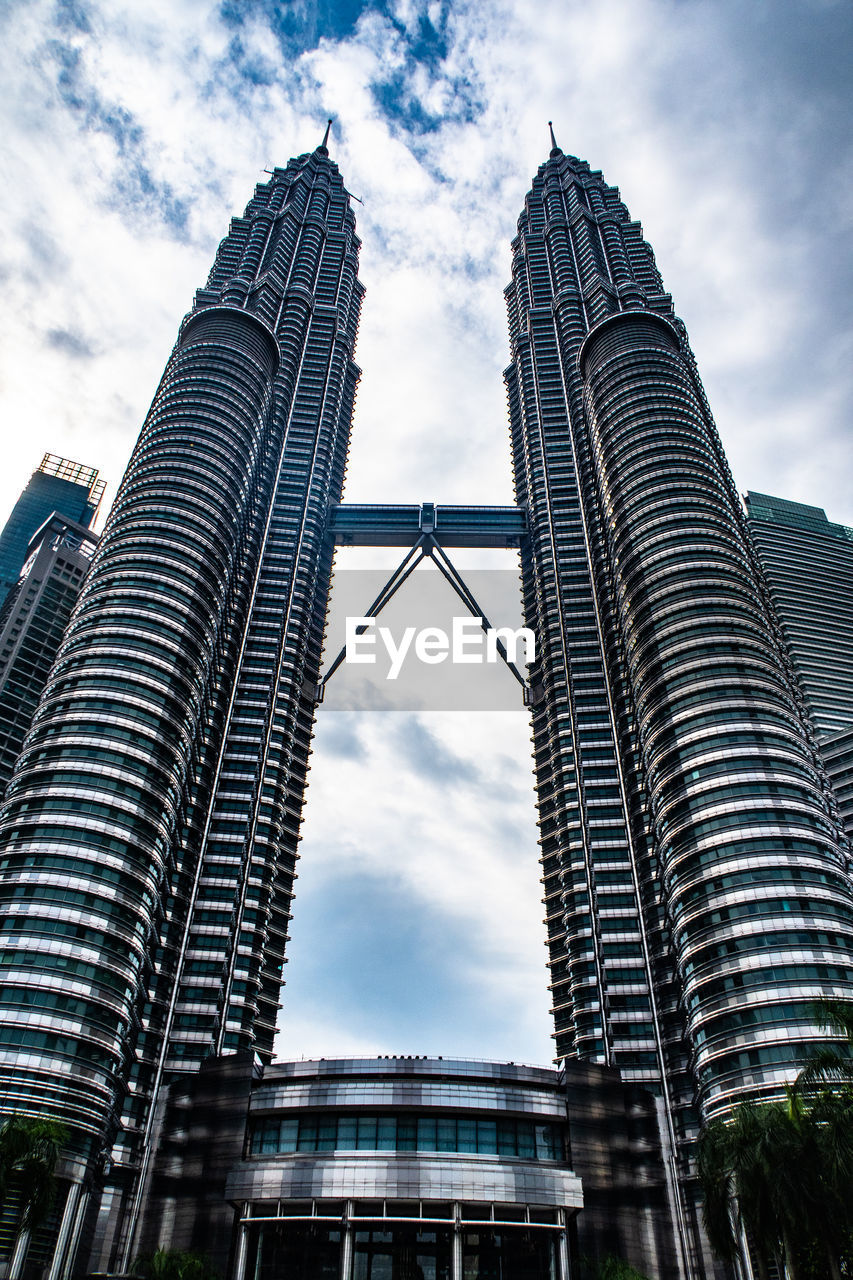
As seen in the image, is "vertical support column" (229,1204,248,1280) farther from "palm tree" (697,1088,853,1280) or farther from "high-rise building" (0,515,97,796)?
"high-rise building" (0,515,97,796)

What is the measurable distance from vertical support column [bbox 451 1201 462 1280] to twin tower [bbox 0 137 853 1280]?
2387cm

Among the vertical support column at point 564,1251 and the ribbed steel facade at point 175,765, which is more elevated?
the ribbed steel facade at point 175,765

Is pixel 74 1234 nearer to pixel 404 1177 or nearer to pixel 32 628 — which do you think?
pixel 404 1177

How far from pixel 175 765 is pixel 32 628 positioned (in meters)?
61.0

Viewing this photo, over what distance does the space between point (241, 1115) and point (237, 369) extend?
10696cm

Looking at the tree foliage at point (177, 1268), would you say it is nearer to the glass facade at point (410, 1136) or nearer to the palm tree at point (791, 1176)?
the glass facade at point (410, 1136)

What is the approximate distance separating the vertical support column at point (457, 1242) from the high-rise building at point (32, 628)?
8978cm

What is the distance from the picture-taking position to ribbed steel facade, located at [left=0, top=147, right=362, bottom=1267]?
3123 inches

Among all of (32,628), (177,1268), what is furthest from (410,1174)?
(32,628)

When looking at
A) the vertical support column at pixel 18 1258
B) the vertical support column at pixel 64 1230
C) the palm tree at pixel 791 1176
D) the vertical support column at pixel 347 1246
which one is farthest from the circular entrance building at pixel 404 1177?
the palm tree at pixel 791 1176

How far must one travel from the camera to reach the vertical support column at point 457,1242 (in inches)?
2554

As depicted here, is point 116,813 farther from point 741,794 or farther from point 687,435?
point 687,435

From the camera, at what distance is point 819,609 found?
174375mm

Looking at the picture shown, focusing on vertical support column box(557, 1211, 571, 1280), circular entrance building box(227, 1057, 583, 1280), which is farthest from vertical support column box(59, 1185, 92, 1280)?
vertical support column box(557, 1211, 571, 1280)
